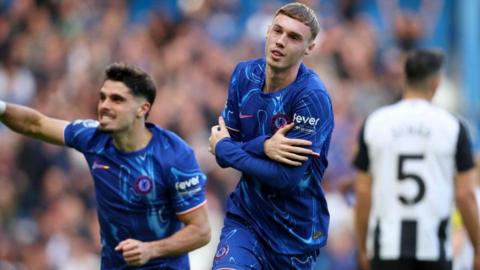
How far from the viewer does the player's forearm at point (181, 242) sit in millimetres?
7789

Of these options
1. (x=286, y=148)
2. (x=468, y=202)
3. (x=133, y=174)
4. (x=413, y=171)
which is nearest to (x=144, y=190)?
(x=133, y=174)

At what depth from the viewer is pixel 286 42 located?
6.95m

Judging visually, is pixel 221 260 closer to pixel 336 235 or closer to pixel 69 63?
pixel 336 235

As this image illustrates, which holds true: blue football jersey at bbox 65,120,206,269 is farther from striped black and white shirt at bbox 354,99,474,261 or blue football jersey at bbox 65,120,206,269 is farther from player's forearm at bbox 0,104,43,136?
striped black and white shirt at bbox 354,99,474,261

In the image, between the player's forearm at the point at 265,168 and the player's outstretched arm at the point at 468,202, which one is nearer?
the player's forearm at the point at 265,168

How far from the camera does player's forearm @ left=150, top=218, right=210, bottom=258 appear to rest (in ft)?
25.6

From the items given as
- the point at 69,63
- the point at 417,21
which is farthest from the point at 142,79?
the point at 417,21

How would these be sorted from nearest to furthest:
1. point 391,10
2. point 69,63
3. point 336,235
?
1. point 336,235
2. point 69,63
3. point 391,10

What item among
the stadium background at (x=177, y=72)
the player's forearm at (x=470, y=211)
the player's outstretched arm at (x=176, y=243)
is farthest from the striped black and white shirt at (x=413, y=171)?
the stadium background at (x=177, y=72)

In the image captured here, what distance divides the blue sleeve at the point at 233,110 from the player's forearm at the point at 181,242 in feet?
3.01

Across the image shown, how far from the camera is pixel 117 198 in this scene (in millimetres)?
7953

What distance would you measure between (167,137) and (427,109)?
6.57 ft

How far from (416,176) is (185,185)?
1923 millimetres

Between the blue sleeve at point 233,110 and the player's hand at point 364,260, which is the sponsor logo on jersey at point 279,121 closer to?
the blue sleeve at point 233,110
